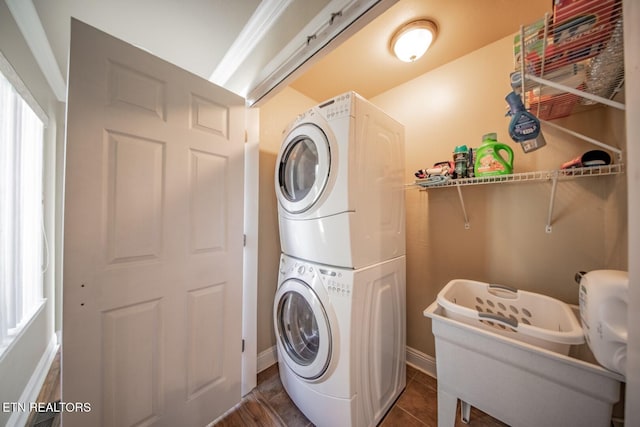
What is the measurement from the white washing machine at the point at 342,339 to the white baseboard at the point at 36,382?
4.73ft

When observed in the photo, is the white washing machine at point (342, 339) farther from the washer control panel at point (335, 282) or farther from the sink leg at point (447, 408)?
the sink leg at point (447, 408)

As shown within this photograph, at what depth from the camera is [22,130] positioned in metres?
1.37

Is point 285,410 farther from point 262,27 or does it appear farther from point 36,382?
point 262,27

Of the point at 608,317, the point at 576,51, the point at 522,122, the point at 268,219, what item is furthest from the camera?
the point at 268,219

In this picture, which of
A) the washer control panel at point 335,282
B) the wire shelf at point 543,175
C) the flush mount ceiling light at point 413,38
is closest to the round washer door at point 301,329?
the washer control panel at point 335,282

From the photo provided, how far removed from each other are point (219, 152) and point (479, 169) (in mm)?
1537

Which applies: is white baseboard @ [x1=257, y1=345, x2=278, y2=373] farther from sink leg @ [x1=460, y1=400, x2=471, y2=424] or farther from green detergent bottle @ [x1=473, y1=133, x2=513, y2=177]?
green detergent bottle @ [x1=473, y1=133, x2=513, y2=177]

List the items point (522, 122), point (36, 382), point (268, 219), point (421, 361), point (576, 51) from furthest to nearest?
point (268, 219)
point (421, 361)
point (36, 382)
point (522, 122)
point (576, 51)

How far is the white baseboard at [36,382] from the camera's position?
3.70 ft

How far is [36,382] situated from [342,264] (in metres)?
2.27

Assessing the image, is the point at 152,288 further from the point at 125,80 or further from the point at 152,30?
the point at 152,30

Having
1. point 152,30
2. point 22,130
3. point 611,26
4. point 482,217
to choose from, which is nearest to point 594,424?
point 482,217

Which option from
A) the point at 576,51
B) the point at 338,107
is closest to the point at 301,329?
the point at 338,107

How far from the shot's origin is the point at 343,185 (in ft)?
3.35
